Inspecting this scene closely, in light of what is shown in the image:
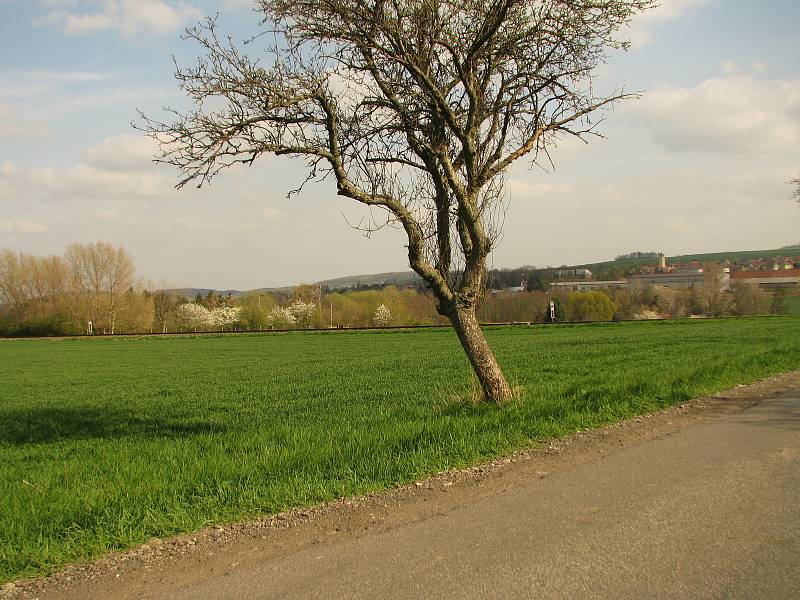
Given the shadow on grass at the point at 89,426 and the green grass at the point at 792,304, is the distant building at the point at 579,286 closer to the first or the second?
the green grass at the point at 792,304

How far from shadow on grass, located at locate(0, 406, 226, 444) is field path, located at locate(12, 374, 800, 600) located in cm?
674

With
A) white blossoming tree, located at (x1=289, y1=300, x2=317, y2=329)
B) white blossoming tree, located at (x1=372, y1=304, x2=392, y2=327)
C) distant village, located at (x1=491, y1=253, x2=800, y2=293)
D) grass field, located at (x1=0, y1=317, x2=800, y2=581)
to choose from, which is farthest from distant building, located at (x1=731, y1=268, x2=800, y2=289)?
grass field, located at (x1=0, y1=317, x2=800, y2=581)

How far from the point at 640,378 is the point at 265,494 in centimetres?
988

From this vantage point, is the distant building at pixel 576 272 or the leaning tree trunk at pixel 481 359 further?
the distant building at pixel 576 272

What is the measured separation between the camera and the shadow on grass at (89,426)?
12.0 metres

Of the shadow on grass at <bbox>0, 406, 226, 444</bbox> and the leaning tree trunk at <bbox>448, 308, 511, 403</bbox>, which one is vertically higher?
the leaning tree trunk at <bbox>448, 308, 511, 403</bbox>

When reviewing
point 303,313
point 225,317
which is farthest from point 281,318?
point 225,317

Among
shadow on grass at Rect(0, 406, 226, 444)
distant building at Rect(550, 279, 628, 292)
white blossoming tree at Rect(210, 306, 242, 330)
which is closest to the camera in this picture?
shadow on grass at Rect(0, 406, 226, 444)

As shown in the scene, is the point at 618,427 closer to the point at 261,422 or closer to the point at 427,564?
the point at 427,564

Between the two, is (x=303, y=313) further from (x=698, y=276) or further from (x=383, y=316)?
(x=698, y=276)

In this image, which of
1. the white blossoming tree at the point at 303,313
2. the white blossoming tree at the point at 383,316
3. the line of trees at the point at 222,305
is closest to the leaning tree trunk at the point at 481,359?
the line of trees at the point at 222,305

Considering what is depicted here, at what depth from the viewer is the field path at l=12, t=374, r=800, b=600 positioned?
3.94 metres

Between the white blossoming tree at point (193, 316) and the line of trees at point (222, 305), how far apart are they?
0.61 feet

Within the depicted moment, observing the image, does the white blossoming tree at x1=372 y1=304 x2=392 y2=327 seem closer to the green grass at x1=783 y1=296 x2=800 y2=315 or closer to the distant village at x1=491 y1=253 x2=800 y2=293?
the distant village at x1=491 y1=253 x2=800 y2=293
